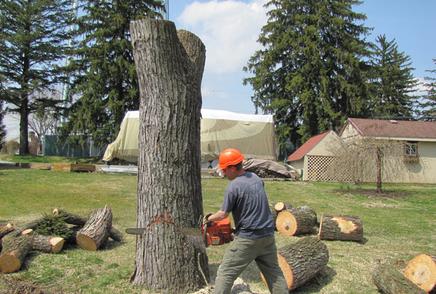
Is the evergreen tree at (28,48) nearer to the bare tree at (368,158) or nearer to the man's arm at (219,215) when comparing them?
the bare tree at (368,158)

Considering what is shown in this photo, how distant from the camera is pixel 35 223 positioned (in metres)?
8.14

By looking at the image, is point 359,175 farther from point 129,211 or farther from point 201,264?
point 201,264

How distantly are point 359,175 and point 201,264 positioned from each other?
48.0ft

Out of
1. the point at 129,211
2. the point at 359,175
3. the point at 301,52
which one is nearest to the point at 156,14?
the point at 301,52

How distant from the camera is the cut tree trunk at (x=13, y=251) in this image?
21.7ft

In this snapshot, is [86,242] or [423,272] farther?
[86,242]

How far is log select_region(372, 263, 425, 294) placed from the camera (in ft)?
19.2

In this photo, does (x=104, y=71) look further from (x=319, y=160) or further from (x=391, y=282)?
(x=391, y=282)

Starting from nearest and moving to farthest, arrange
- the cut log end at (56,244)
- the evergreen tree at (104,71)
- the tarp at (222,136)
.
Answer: the cut log end at (56,244)
the tarp at (222,136)
the evergreen tree at (104,71)

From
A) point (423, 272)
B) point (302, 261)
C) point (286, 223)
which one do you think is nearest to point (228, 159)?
point (302, 261)

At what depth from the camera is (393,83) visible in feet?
171

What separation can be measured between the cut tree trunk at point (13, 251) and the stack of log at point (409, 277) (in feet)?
16.4

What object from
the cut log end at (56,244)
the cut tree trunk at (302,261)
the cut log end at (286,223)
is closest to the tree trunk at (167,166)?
the cut tree trunk at (302,261)

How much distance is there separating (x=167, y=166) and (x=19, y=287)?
242 cm
